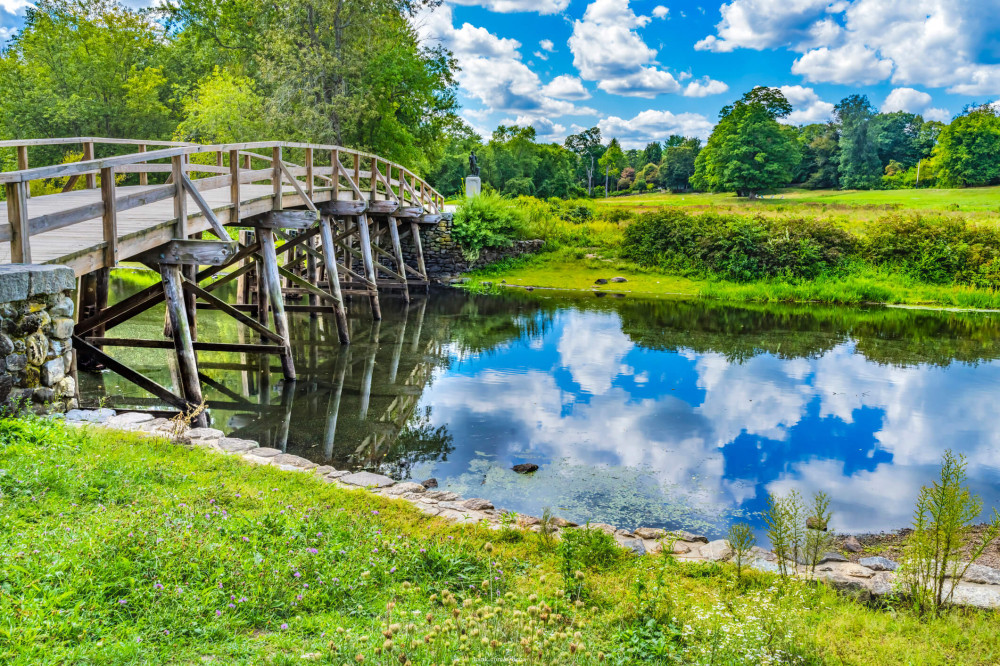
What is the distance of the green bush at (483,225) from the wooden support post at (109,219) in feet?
58.6

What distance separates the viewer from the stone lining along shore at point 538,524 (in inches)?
202

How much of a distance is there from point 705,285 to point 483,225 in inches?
313

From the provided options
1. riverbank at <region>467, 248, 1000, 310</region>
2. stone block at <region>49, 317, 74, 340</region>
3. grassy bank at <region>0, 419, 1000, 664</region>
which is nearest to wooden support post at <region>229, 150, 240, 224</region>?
stone block at <region>49, 317, 74, 340</region>

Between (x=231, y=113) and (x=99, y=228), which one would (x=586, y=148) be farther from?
(x=99, y=228)

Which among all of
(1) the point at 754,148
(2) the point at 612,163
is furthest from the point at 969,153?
(2) the point at 612,163

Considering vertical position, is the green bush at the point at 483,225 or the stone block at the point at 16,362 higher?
the green bush at the point at 483,225

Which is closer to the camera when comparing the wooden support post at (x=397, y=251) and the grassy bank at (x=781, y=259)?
the wooden support post at (x=397, y=251)

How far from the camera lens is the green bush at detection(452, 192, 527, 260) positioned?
2539 centimetres

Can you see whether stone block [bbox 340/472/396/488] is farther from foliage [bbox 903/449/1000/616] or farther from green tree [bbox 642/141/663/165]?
green tree [bbox 642/141/663/165]

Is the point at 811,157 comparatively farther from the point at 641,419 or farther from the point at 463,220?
the point at 641,419

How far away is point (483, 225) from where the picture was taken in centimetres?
2556

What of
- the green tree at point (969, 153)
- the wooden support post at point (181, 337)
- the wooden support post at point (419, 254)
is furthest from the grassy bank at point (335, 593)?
the green tree at point (969, 153)

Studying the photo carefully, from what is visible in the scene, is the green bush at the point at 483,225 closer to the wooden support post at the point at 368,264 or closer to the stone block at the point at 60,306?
the wooden support post at the point at 368,264

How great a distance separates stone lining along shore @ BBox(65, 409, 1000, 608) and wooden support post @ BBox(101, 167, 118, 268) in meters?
1.71
